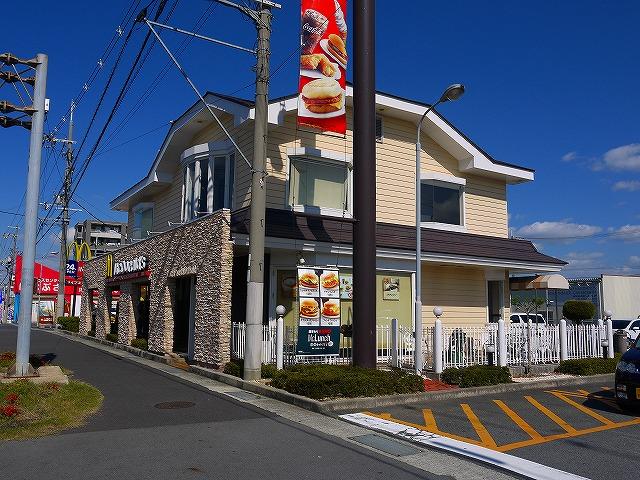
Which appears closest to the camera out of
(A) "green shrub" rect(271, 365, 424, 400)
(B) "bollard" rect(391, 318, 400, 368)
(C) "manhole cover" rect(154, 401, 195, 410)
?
(C) "manhole cover" rect(154, 401, 195, 410)

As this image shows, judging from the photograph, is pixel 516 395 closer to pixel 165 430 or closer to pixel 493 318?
pixel 165 430

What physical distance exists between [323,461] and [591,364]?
10515mm

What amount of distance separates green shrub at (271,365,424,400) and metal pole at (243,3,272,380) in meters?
0.94

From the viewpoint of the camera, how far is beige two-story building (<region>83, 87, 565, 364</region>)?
1552cm

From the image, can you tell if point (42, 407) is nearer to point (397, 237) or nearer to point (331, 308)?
point (331, 308)

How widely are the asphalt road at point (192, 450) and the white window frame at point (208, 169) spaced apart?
854cm

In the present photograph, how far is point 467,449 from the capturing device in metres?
7.62

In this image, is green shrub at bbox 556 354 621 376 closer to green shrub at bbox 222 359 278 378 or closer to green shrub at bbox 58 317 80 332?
green shrub at bbox 222 359 278 378

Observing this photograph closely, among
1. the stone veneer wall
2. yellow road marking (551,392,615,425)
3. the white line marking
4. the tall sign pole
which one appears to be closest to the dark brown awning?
the tall sign pole

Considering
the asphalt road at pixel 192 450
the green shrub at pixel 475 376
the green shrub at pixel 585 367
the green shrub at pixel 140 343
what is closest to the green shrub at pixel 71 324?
the green shrub at pixel 140 343

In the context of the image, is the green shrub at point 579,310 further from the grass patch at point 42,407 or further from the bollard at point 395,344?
the grass patch at point 42,407

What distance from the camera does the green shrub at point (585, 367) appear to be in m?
14.8

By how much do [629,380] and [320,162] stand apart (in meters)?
10.4

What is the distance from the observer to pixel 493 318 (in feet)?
72.2
